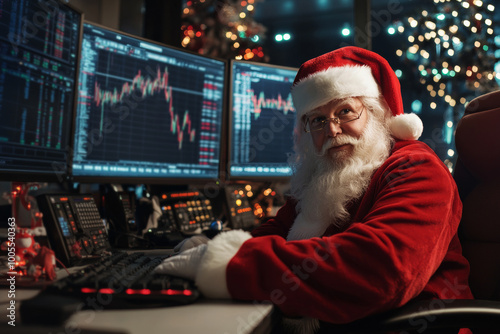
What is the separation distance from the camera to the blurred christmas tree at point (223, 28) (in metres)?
3.31

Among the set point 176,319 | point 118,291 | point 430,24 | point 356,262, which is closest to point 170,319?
point 176,319

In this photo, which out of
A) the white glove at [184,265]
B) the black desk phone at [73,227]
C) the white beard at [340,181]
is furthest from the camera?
the white beard at [340,181]

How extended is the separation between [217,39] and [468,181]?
2.55 metres

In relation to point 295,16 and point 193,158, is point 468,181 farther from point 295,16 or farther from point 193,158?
point 295,16

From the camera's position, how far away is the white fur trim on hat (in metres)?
1.25

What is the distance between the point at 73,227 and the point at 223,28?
2.54 meters

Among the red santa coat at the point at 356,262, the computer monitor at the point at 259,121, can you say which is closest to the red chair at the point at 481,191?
the red santa coat at the point at 356,262

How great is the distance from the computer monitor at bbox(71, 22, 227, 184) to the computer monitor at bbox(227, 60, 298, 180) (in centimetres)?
9

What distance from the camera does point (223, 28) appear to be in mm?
3318

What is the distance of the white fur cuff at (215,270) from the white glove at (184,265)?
0.02m

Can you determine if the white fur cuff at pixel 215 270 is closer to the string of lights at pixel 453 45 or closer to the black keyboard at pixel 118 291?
the black keyboard at pixel 118 291

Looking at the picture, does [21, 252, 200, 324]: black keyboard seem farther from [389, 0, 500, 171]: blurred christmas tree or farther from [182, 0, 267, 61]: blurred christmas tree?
[389, 0, 500, 171]: blurred christmas tree

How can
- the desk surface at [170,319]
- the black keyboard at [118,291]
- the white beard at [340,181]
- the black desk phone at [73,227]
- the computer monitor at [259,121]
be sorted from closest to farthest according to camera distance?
the desk surface at [170,319] < the black keyboard at [118,291] < the black desk phone at [73,227] < the white beard at [340,181] < the computer monitor at [259,121]

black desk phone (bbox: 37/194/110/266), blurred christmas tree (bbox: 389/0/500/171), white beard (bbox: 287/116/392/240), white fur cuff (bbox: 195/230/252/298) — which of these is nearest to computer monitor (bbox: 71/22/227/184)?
black desk phone (bbox: 37/194/110/266)
